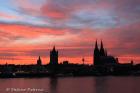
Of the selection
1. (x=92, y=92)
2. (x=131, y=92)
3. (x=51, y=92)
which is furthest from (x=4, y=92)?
(x=131, y=92)

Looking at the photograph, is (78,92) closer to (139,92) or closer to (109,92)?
(109,92)

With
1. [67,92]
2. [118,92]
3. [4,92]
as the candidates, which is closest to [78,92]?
[67,92]

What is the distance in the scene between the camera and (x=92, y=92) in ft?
344

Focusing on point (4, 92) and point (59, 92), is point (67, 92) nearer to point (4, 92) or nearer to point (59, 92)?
point (59, 92)

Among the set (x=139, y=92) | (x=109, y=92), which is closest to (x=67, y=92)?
(x=109, y=92)

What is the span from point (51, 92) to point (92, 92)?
9.51 m

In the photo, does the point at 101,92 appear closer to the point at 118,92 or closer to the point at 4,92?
the point at 118,92

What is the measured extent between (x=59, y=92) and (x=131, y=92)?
16.7 m

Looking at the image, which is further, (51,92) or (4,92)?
(51,92)

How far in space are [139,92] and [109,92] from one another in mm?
6789

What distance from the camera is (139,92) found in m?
103

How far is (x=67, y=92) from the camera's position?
104m

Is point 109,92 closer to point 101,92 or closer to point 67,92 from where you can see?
point 101,92

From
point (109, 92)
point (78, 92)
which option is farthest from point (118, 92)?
point (78, 92)
